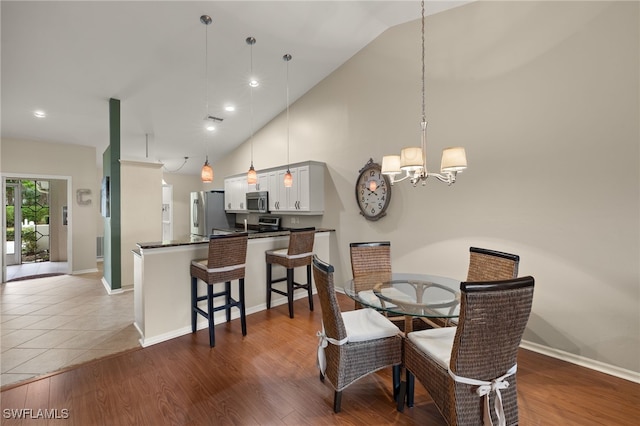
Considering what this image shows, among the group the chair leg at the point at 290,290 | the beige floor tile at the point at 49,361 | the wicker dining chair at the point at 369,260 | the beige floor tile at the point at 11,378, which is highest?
the wicker dining chair at the point at 369,260

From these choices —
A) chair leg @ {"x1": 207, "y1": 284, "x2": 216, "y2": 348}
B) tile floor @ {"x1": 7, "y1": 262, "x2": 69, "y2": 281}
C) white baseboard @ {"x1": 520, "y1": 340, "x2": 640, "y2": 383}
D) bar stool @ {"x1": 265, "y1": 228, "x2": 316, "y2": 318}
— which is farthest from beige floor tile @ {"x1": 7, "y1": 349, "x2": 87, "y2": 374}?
white baseboard @ {"x1": 520, "y1": 340, "x2": 640, "y2": 383}

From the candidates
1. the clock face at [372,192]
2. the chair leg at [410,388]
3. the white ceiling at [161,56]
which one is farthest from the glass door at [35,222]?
the chair leg at [410,388]

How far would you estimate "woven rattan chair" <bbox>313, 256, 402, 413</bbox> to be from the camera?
1.84 metres

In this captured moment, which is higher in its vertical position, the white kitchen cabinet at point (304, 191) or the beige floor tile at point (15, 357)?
the white kitchen cabinet at point (304, 191)

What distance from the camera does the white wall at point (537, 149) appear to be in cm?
231

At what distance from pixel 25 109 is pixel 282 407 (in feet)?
17.7

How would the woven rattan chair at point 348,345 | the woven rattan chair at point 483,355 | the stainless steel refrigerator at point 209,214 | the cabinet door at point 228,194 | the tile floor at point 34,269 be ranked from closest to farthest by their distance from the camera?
the woven rattan chair at point 483,355 → the woven rattan chair at point 348,345 → the tile floor at point 34,269 → the cabinet door at point 228,194 → the stainless steel refrigerator at point 209,214

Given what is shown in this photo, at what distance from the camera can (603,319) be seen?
2.39 meters

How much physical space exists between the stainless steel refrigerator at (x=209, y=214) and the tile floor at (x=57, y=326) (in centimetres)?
232

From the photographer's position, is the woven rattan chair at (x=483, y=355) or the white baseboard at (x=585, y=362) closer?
the woven rattan chair at (x=483, y=355)

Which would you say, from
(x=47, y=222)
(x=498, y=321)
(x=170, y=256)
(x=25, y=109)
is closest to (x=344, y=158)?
(x=170, y=256)

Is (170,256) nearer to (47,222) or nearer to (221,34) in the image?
(221,34)

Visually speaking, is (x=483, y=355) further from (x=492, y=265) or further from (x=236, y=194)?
(x=236, y=194)

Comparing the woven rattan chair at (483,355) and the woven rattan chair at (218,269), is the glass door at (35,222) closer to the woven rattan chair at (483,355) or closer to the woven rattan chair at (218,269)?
the woven rattan chair at (218,269)
